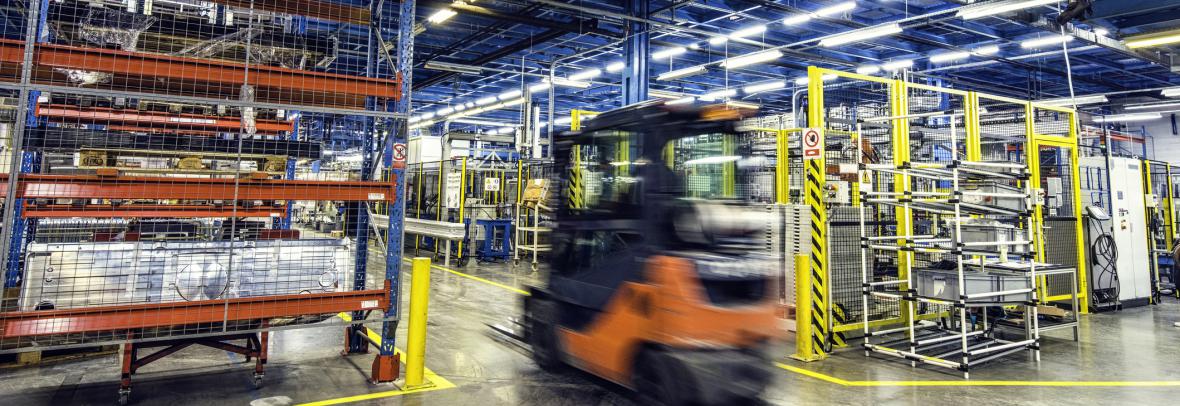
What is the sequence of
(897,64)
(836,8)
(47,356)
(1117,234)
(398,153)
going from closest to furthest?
(398,153) → (47,356) → (1117,234) → (836,8) → (897,64)

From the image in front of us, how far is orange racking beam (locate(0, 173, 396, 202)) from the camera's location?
4352mm

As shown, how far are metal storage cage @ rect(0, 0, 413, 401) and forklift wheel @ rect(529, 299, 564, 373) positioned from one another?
4.47 ft

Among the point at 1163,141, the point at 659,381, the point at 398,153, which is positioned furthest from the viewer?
the point at 1163,141

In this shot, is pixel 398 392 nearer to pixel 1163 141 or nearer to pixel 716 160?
pixel 716 160

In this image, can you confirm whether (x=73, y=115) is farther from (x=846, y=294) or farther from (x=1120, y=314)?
(x=1120, y=314)

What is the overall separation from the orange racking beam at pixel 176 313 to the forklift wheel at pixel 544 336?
1.44 metres

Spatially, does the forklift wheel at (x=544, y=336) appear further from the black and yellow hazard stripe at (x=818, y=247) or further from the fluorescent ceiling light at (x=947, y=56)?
the fluorescent ceiling light at (x=947, y=56)

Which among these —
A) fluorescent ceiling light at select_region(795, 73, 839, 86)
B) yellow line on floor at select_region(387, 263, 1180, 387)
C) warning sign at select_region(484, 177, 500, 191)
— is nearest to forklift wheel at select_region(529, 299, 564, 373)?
yellow line on floor at select_region(387, 263, 1180, 387)

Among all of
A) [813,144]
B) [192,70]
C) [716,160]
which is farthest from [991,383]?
[192,70]

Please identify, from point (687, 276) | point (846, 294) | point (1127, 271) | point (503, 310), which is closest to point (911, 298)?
point (846, 294)

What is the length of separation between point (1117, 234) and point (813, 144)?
8.04 m

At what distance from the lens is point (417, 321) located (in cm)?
516

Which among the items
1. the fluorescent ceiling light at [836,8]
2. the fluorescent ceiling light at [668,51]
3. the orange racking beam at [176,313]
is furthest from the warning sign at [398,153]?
the fluorescent ceiling light at [668,51]

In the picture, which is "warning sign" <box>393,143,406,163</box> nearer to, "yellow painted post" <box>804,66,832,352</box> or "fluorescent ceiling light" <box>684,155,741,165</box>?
"fluorescent ceiling light" <box>684,155,741,165</box>
